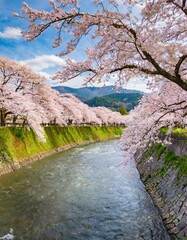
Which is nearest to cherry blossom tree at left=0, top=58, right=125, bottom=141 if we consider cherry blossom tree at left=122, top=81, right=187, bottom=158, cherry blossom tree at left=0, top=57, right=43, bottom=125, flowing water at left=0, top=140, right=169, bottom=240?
cherry blossom tree at left=0, top=57, right=43, bottom=125

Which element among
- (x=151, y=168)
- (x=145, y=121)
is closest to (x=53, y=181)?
(x=151, y=168)

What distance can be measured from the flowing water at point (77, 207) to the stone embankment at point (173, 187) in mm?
560

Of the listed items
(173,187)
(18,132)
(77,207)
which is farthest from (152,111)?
(18,132)

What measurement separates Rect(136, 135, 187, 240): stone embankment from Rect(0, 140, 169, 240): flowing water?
56cm

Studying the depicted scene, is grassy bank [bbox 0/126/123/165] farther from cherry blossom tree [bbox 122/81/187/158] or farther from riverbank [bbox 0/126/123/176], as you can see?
cherry blossom tree [bbox 122/81/187/158]

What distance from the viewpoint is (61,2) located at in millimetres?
6137

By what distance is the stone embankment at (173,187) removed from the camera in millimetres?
10663

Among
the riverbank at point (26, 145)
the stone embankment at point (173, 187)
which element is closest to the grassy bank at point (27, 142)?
the riverbank at point (26, 145)

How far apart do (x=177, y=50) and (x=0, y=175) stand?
1872 cm

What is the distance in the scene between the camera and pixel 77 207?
1457 centimetres

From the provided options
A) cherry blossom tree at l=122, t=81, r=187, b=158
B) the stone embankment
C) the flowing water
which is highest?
cherry blossom tree at l=122, t=81, r=187, b=158

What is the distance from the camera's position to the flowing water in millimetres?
11289

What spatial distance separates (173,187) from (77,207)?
5.55 meters

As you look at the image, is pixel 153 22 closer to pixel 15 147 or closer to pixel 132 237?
pixel 132 237
